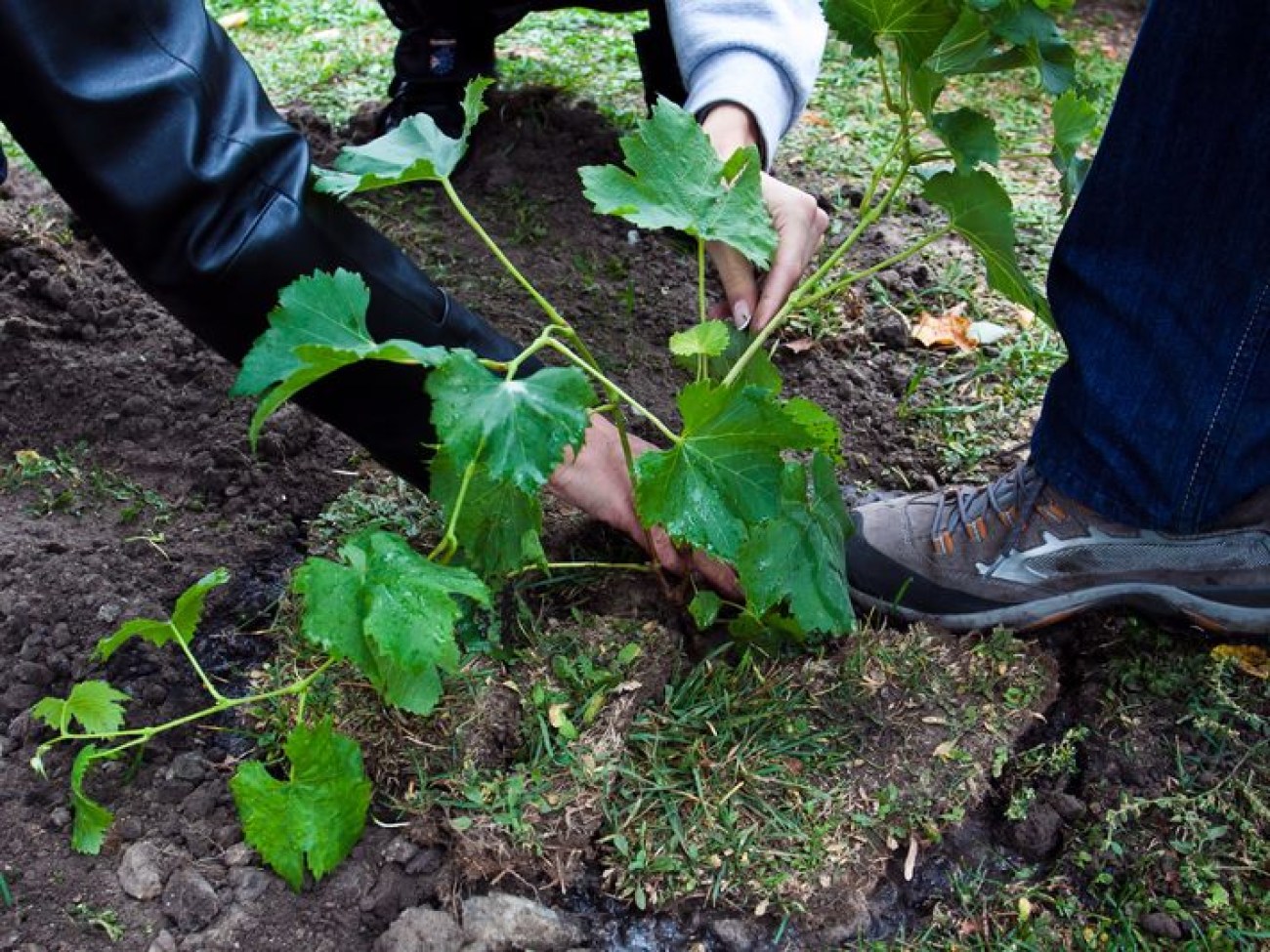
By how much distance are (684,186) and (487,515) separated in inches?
17.8

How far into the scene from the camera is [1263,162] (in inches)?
54.6

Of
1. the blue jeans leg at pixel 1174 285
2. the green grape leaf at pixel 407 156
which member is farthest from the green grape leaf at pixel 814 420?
the green grape leaf at pixel 407 156

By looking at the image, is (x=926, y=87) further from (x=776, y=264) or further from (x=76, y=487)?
(x=76, y=487)

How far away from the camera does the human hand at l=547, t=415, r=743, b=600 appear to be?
1665mm

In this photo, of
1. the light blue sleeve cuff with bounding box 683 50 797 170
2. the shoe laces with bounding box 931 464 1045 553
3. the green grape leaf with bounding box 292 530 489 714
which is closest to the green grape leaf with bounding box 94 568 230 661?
the green grape leaf with bounding box 292 530 489 714

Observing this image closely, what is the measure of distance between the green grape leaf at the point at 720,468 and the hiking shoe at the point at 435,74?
1.86m

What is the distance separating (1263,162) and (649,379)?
1091 millimetres

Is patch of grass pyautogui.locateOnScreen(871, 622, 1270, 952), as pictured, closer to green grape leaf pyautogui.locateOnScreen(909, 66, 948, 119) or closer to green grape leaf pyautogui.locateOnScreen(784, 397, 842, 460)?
green grape leaf pyautogui.locateOnScreen(784, 397, 842, 460)

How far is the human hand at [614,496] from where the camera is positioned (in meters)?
1.67

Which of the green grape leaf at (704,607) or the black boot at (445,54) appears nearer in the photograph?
the green grape leaf at (704,607)

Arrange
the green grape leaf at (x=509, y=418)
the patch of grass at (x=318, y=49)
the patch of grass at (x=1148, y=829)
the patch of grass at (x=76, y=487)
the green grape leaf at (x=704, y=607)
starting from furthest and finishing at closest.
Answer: the patch of grass at (x=318, y=49)
the patch of grass at (x=76, y=487)
the green grape leaf at (x=704, y=607)
the patch of grass at (x=1148, y=829)
the green grape leaf at (x=509, y=418)

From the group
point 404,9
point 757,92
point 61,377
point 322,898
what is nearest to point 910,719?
point 322,898

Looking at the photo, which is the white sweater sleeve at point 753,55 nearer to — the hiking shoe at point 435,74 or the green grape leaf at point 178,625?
the hiking shoe at point 435,74

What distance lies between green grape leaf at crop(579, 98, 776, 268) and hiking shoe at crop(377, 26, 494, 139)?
1.63m
